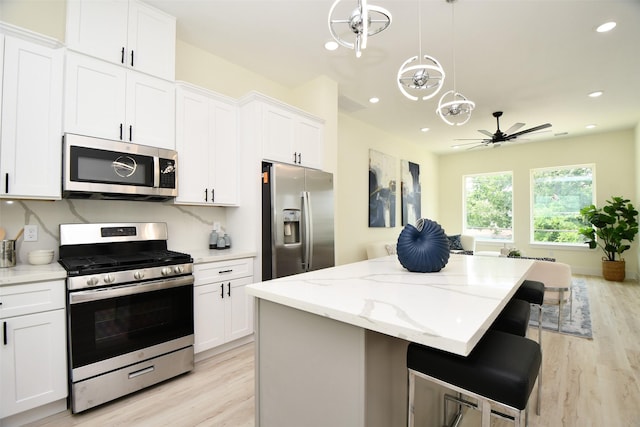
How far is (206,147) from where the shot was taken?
2.78 metres

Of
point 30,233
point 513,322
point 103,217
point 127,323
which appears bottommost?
point 127,323

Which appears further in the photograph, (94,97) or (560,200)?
(560,200)

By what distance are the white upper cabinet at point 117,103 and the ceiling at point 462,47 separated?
27.0 inches

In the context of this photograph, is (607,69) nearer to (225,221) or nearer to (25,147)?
(225,221)

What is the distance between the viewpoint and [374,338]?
1.11 metres

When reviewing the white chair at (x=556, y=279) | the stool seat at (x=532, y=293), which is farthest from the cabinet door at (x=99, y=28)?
the white chair at (x=556, y=279)

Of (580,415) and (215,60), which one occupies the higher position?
(215,60)

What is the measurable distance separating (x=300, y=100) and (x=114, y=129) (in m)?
2.27

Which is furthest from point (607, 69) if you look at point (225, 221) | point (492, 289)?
point (225, 221)

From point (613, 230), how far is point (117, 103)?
300 inches

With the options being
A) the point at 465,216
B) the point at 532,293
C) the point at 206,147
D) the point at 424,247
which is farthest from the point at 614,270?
the point at 206,147

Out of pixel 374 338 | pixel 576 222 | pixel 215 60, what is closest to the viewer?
pixel 374 338

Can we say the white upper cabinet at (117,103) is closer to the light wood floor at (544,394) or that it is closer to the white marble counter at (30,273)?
the white marble counter at (30,273)

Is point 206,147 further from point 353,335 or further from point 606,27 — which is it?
point 606,27
